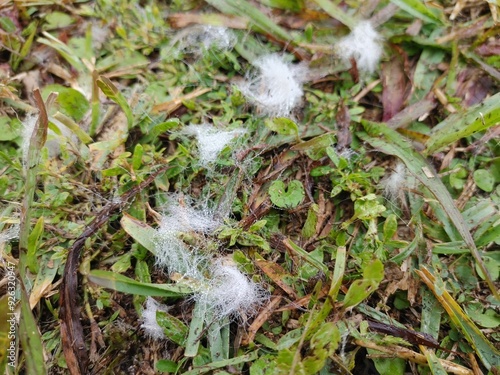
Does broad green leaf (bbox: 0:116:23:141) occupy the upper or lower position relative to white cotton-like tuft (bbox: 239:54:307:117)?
lower

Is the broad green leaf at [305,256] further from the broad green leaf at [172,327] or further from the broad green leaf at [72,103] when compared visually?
the broad green leaf at [72,103]

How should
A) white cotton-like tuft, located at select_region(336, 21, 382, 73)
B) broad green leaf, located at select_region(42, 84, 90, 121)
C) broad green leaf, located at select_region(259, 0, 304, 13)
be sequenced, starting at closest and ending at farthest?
broad green leaf, located at select_region(42, 84, 90, 121), white cotton-like tuft, located at select_region(336, 21, 382, 73), broad green leaf, located at select_region(259, 0, 304, 13)

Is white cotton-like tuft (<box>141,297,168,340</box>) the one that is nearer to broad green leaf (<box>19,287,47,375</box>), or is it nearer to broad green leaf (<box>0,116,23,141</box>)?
broad green leaf (<box>19,287,47,375</box>)

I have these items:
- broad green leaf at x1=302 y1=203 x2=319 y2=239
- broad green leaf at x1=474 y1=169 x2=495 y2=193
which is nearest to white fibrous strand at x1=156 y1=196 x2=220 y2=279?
broad green leaf at x1=302 y1=203 x2=319 y2=239

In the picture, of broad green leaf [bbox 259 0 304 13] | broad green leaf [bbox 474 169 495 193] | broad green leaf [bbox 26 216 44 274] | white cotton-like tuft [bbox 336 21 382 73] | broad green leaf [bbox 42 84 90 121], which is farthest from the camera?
broad green leaf [bbox 259 0 304 13]

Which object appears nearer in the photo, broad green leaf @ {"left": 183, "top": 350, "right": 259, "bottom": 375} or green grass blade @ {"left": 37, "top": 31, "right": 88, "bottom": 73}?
broad green leaf @ {"left": 183, "top": 350, "right": 259, "bottom": 375}

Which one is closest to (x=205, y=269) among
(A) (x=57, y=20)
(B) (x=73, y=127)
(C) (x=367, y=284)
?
(C) (x=367, y=284)

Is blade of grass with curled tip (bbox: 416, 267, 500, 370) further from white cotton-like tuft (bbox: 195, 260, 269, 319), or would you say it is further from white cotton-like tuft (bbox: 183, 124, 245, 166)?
white cotton-like tuft (bbox: 183, 124, 245, 166)

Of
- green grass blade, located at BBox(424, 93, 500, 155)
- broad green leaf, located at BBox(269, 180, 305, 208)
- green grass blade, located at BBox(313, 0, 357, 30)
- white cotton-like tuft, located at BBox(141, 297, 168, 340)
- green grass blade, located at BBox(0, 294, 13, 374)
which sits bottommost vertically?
green grass blade, located at BBox(0, 294, 13, 374)
